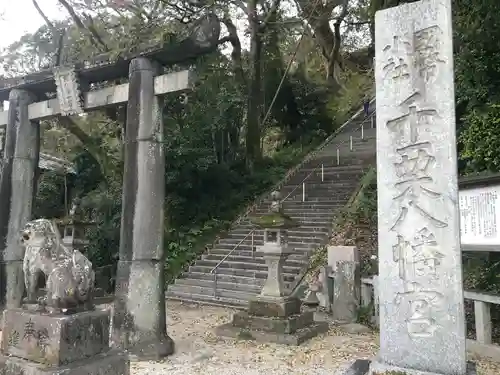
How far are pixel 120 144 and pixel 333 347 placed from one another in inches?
413

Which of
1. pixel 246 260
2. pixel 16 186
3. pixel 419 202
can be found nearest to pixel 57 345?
pixel 419 202

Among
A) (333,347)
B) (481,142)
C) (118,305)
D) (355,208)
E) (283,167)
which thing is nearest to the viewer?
(118,305)

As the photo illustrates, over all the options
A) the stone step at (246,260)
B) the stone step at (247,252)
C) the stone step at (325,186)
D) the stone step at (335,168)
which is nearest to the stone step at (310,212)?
the stone step at (325,186)

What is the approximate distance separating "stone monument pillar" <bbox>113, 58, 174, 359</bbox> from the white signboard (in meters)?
4.37

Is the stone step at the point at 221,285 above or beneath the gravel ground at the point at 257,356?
above

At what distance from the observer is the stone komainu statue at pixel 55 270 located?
4.22 m

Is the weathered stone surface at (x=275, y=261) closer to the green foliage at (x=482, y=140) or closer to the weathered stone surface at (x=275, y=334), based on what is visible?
the weathered stone surface at (x=275, y=334)

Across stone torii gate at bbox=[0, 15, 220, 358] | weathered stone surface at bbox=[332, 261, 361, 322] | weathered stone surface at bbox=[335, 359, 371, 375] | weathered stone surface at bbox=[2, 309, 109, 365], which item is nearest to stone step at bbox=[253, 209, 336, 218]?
weathered stone surface at bbox=[332, 261, 361, 322]

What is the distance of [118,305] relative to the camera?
6668 millimetres

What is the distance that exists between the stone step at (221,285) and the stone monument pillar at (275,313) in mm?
2953

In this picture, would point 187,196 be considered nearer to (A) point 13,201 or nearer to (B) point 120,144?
(B) point 120,144

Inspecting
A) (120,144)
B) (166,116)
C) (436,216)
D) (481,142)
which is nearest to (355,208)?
(481,142)

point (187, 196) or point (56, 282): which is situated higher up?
point (187, 196)

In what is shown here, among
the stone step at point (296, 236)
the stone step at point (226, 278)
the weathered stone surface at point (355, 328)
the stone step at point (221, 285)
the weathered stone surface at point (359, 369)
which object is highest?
the stone step at point (296, 236)
